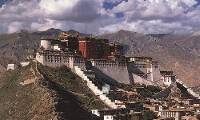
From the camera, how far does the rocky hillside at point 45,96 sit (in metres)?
93.2

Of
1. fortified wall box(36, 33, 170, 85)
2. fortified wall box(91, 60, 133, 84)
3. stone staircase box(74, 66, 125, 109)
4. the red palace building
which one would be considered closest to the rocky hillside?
stone staircase box(74, 66, 125, 109)

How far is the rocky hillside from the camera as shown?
93.2 metres

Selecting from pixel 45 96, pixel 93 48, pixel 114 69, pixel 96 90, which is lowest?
pixel 96 90

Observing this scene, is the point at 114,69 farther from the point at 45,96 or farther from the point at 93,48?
the point at 45,96

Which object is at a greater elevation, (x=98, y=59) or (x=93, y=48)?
(x=93, y=48)

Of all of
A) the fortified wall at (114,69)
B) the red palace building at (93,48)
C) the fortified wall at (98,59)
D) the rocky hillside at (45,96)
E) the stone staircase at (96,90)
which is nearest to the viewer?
the rocky hillside at (45,96)

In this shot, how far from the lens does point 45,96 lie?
313 feet

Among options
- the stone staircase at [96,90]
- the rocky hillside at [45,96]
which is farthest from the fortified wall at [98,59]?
the rocky hillside at [45,96]

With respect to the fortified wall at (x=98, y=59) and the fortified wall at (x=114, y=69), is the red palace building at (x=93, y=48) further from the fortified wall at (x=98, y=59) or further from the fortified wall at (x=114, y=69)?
the fortified wall at (x=114, y=69)

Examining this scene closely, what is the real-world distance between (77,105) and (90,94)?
808cm

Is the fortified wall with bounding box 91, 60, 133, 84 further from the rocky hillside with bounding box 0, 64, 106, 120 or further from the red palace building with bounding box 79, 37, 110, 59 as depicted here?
the rocky hillside with bounding box 0, 64, 106, 120

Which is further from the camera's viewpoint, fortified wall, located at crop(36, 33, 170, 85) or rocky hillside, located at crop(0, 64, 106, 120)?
fortified wall, located at crop(36, 33, 170, 85)

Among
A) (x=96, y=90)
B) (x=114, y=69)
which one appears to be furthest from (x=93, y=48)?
(x=96, y=90)

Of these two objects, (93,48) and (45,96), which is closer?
(45,96)
